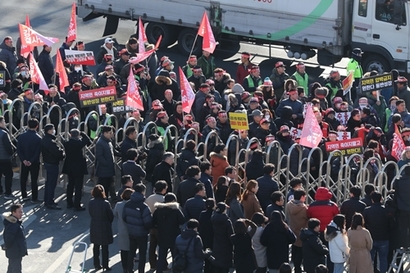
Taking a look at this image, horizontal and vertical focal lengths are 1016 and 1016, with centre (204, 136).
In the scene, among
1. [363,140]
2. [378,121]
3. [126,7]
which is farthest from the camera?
[126,7]

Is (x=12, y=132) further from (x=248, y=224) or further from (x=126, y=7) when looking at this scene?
(x=126, y=7)

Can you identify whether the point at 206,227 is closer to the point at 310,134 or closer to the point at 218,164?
the point at 218,164

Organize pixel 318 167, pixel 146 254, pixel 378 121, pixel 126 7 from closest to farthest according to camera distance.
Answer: pixel 146 254 → pixel 318 167 → pixel 378 121 → pixel 126 7

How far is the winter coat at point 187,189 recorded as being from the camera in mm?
15547

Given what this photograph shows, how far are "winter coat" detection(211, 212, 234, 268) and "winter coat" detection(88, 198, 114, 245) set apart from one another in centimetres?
171

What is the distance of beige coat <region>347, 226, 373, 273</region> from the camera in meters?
14.2

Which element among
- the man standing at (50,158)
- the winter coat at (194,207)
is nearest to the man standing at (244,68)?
the man standing at (50,158)

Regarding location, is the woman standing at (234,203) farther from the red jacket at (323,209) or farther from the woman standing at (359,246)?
the woman standing at (359,246)

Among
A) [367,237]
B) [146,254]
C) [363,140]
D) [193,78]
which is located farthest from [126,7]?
[367,237]

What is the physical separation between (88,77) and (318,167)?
5663mm

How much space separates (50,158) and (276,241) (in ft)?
16.4

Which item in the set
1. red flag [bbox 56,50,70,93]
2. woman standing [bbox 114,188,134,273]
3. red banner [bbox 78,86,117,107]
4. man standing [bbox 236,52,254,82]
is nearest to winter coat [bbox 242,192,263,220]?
woman standing [bbox 114,188,134,273]

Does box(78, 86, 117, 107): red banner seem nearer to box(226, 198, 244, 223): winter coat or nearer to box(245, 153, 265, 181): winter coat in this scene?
box(245, 153, 265, 181): winter coat

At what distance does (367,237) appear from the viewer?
1424 cm
